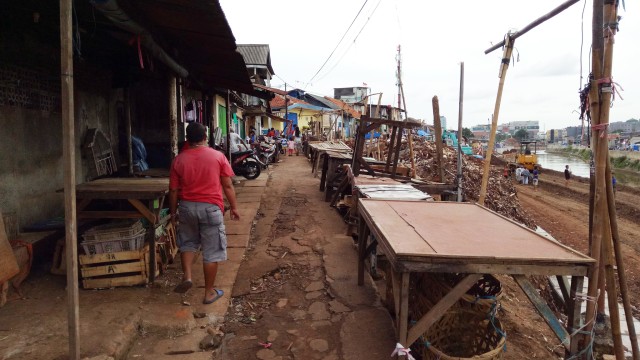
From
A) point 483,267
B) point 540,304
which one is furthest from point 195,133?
point 540,304

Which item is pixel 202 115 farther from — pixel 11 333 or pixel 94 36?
pixel 11 333

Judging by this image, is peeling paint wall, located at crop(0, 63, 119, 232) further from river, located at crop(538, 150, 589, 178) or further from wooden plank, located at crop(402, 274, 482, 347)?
Result: river, located at crop(538, 150, 589, 178)

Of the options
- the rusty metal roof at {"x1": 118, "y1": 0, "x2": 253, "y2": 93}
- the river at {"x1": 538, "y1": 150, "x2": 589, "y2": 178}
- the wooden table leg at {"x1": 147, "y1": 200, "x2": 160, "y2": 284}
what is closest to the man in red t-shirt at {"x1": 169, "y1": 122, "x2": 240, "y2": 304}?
the wooden table leg at {"x1": 147, "y1": 200, "x2": 160, "y2": 284}

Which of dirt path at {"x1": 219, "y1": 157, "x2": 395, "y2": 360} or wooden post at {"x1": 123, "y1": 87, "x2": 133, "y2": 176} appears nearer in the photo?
dirt path at {"x1": 219, "y1": 157, "x2": 395, "y2": 360}

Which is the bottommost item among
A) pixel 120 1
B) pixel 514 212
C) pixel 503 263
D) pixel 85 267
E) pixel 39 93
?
pixel 514 212

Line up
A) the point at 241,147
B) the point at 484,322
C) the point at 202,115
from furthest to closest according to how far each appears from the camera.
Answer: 1. the point at 241,147
2. the point at 202,115
3. the point at 484,322

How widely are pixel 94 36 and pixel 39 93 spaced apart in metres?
0.94

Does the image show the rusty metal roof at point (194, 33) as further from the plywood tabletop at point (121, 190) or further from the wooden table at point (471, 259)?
the wooden table at point (471, 259)

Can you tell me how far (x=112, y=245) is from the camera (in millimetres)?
4023

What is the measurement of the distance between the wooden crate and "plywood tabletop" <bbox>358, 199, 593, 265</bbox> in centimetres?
237

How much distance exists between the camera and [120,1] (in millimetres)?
3459

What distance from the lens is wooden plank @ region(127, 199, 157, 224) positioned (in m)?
4.05

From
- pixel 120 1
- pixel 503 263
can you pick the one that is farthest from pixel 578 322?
pixel 120 1

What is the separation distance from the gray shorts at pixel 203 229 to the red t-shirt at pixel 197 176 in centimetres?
8
